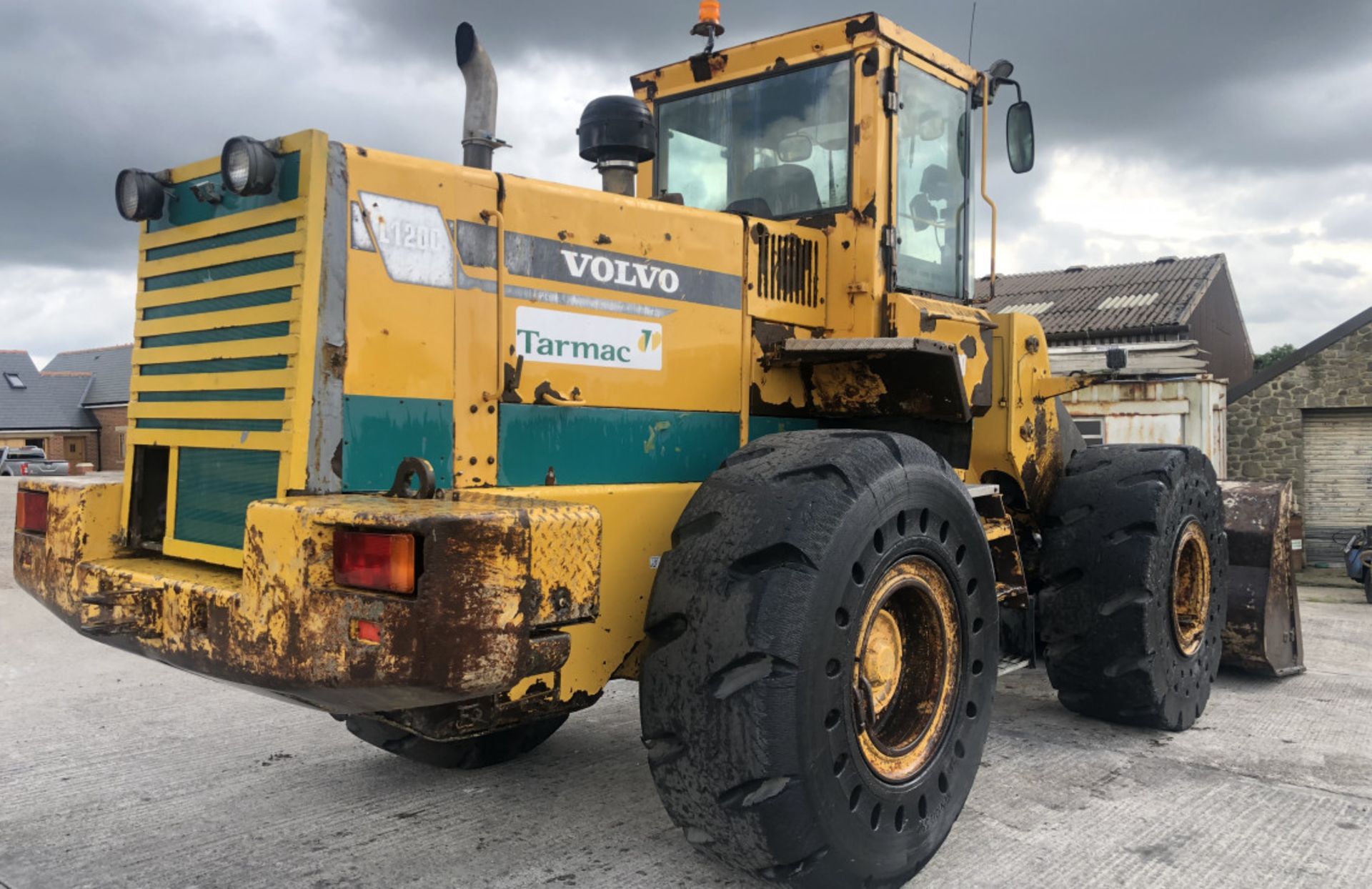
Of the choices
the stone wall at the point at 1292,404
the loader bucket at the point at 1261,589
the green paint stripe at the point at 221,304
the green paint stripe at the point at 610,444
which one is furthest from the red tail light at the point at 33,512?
the stone wall at the point at 1292,404

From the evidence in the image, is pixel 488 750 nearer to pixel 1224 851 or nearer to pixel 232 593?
pixel 232 593

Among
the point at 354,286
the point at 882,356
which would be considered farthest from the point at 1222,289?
the point at 354,286

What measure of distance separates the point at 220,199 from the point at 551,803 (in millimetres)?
2495

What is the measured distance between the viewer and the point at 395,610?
2.64 meters

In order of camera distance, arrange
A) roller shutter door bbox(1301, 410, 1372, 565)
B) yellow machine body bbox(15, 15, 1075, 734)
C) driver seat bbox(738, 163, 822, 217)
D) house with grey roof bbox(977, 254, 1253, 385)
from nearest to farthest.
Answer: yellow machine body bbox(15, 15, 1075, 734)
driver seat bbox(738, 163, 822, 217)
roller shutter door bbox(1301, 410, 1372, 565)
house with grey roof bbox(977, 254, 1253, 385)

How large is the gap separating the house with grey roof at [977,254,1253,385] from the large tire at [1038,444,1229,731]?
1780cm

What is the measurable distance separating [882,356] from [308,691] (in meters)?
2.48

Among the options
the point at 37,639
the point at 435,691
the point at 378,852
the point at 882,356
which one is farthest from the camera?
the point at 37,639

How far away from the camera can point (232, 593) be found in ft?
9.85

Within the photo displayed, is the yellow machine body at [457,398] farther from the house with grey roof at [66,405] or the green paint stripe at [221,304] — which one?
the house with grey roof at [66,405]

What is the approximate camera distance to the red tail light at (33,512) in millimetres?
4004

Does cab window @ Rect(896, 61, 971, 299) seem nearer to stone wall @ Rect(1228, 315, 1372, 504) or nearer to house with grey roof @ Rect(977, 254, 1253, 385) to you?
stone wall @ Rect(1228, 315, 1372, 504)

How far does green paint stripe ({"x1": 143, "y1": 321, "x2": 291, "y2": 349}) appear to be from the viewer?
3.26m

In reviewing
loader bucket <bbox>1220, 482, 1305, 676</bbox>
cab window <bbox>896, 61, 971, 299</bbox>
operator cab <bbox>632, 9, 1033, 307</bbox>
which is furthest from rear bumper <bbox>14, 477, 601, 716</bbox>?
loader bucket <bbox>1220, 482, 1305, 676</bbox>
